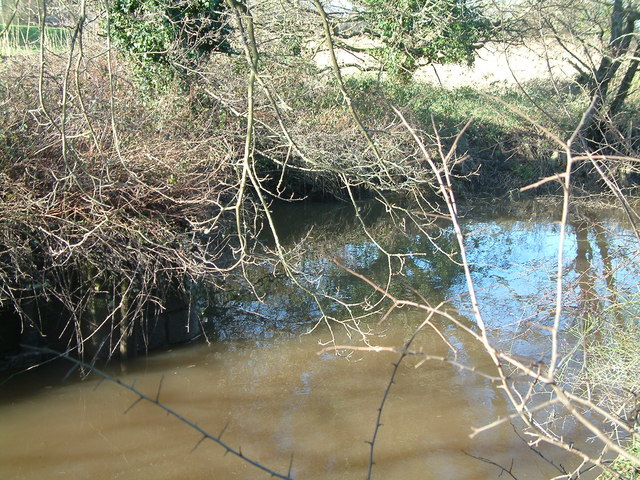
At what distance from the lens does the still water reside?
188 inches

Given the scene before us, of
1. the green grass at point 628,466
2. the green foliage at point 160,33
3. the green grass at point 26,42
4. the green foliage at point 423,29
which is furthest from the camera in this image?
the green foliage at point 423,29

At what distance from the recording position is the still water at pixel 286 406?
15.7 feet

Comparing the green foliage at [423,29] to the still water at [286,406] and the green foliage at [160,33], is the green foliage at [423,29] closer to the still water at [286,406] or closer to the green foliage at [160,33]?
the green foliage at [160,33]

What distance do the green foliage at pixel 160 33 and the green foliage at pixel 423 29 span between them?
4402 mm

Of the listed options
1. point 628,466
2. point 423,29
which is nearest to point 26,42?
point 423,29

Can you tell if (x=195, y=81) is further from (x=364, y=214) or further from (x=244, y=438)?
(x=364, y=214)

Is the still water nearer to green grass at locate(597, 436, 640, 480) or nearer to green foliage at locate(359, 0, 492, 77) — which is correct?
green grass at locate(597, 436, 640, 480)

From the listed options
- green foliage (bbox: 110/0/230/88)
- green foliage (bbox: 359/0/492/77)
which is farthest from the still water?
green foliage (bbox: 359/0/492/77)

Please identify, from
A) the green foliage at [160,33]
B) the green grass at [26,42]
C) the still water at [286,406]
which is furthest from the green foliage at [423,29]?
the still water at [286,406]

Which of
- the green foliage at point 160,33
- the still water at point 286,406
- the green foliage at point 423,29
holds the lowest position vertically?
the still water at point 286,406

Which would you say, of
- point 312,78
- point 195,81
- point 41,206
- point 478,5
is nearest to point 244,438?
point 41,206

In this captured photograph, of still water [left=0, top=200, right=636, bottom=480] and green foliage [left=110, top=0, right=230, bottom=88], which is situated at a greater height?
green foliage [left=110, top=0, right=230, bottom=88]

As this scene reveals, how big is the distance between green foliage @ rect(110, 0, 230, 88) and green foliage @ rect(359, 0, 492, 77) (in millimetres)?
4402

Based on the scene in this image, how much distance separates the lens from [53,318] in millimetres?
5918
